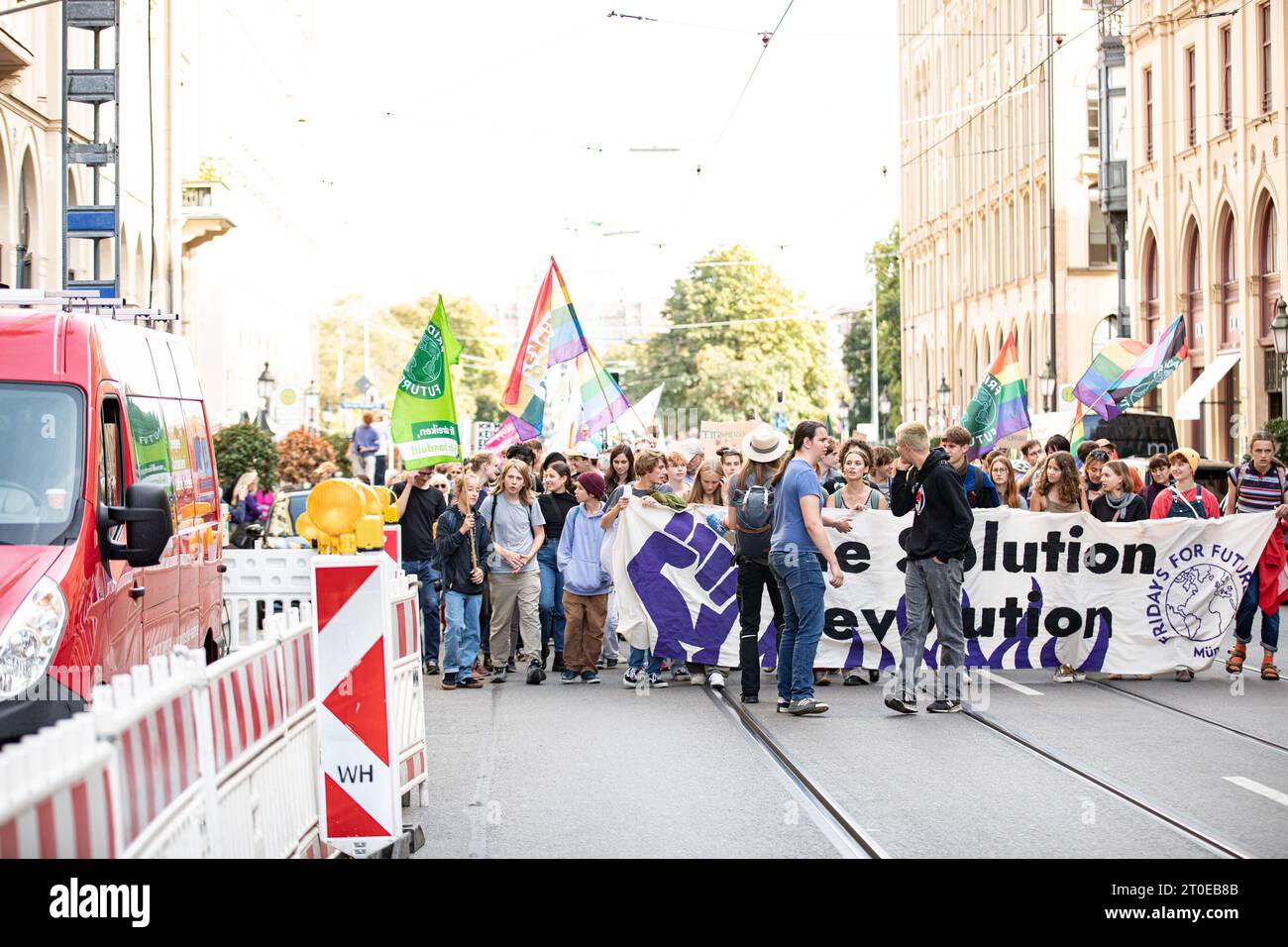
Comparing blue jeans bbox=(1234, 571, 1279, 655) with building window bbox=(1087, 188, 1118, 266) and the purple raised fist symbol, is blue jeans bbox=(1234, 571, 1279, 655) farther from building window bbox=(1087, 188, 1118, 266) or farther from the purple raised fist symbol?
building window bbox=(1087, 188, 1118, 266)

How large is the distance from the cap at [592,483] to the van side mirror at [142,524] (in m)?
6.60

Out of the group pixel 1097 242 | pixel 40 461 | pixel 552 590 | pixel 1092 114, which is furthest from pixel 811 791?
pixel 1092 114

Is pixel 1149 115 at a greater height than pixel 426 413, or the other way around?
pixel 1149 115

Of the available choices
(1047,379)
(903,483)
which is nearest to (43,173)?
(903,483)

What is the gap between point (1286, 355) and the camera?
3019 centimetres

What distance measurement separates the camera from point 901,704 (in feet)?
39.6

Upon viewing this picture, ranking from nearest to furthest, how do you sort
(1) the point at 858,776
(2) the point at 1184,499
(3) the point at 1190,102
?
(1) the point at 858,776 → (2) the point at 1184,499 → (3) the point at 1190,102

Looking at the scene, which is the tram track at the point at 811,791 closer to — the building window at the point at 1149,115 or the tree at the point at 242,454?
the tree at the point at 242,454

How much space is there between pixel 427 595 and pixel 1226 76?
1197 inches

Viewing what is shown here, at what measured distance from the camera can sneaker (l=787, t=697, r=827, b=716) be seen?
12.0 m

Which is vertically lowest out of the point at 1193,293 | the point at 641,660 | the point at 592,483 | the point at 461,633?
the point at 641,660

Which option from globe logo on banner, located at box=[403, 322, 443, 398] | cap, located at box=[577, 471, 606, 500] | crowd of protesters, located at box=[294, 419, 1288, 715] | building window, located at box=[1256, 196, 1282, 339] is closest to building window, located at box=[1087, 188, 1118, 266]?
building window, located at box=[1256, 196, 1282, 339]

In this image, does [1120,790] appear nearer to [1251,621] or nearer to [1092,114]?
[1251,621]
